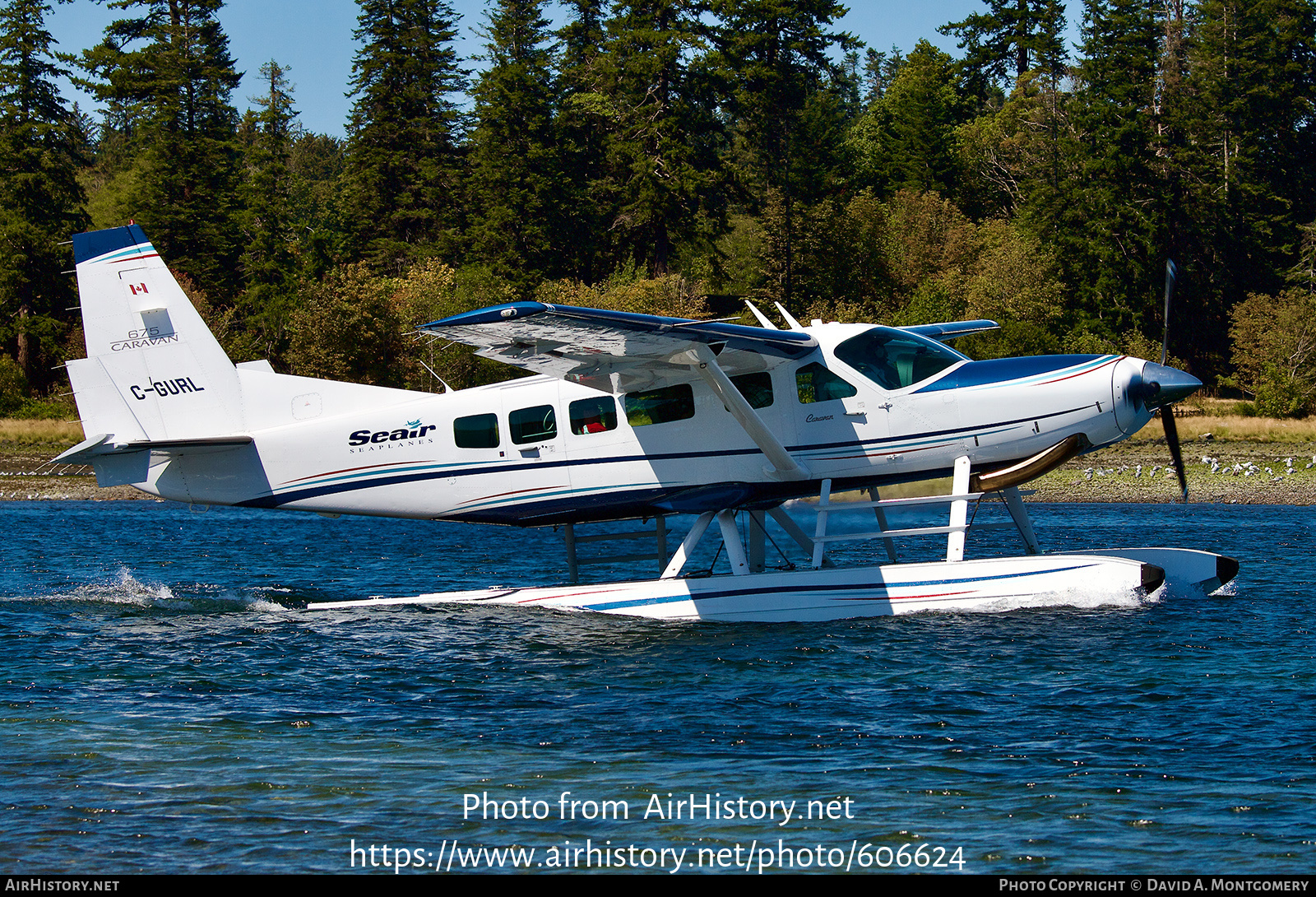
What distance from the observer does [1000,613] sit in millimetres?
14664

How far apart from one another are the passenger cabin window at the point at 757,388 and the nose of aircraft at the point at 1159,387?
167 inches

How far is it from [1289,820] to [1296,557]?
15321 mm

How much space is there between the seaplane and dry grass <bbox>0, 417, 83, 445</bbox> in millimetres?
34356

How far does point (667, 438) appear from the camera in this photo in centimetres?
1506

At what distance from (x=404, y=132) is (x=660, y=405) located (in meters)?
60.6

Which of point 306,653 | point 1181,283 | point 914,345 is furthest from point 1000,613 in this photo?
point 1181,283

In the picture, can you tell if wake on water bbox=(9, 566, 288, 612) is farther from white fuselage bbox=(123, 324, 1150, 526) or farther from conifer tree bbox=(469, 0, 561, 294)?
conifer tree bbox=(469, 0, 561, 294)

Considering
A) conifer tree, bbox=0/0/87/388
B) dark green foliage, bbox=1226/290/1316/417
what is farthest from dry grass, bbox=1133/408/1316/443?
conifer tree, bbox=0/0/87/388

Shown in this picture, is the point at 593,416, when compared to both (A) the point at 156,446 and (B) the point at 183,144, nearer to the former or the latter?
(A) the point at 156,446

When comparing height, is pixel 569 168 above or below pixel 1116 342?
above

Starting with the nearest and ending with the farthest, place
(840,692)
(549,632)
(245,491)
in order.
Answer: (840,692), (549,632), (245,491)

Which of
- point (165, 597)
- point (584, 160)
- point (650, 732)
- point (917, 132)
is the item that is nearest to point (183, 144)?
point (584, 160)

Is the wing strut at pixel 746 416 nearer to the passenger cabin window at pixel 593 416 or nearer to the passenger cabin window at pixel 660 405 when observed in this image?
the passenger cabin window at pixel 660 405

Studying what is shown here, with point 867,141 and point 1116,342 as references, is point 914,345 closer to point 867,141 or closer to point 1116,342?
point 1116,342
